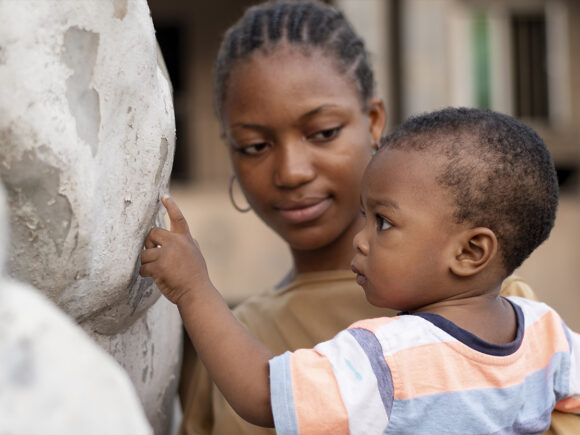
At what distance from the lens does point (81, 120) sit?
905 millimetres

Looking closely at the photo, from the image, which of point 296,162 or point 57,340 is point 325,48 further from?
point 57,340

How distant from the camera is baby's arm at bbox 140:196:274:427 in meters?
1.03

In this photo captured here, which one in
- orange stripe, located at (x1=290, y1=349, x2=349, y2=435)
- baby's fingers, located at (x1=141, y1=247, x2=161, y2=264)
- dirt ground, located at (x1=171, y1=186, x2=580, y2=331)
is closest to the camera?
orange stripe, located at (x1=290, y1=349, x2=349, y2=435)

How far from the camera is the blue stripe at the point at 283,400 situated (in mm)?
986

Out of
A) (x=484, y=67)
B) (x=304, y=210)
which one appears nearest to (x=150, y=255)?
(x=304, y=210)

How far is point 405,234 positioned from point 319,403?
11.0 inches

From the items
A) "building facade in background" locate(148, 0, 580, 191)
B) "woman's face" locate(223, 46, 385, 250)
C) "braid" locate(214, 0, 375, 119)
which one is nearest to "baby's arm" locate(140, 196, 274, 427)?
"woman's face" locate(223, 46, 385, 250)

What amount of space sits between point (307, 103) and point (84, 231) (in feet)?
2.45

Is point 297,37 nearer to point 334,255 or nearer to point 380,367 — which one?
point 334,255

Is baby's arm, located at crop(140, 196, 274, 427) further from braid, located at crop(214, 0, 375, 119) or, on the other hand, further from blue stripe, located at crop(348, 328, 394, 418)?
braid, located at crop(214, 0, 375, 119)

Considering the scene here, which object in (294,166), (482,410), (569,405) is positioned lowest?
(569,405)

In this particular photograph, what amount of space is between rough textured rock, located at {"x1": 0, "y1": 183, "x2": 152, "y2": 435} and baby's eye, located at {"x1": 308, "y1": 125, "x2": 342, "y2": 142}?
0.94 meters

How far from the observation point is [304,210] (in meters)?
1.59

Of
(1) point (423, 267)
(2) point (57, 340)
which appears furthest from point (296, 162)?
(2) point (57, 340)
